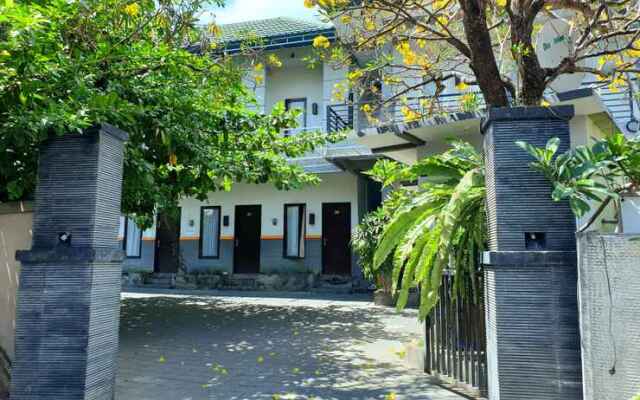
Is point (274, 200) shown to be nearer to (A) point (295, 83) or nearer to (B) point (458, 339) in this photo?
(A) point (295, 83)

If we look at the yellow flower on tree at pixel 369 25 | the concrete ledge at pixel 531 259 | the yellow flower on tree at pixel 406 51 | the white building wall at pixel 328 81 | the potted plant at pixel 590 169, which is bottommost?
the concrete ledge at pixel 531 259

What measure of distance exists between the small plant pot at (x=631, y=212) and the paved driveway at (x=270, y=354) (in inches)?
87.9

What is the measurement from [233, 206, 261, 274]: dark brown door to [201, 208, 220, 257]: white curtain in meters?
0.85

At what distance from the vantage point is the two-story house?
15344 mm

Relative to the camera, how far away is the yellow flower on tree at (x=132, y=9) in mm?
5221

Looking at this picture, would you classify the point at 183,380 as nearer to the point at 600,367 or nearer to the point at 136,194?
the point at 136,194

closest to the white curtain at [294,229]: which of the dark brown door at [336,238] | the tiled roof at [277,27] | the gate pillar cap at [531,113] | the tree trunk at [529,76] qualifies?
the dark brown door at [336,238]

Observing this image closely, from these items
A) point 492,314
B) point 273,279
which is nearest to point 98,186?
point 492,314

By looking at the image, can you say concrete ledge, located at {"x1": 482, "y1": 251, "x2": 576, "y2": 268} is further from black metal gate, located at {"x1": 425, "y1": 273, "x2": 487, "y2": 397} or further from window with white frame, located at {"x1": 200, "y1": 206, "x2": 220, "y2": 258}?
window with white frame, located at {"x1": 200, "y1": 206, "x2": 220, "y2": 258}

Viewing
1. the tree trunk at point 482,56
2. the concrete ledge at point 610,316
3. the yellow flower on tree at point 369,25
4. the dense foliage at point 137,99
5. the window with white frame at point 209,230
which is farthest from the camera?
the window with white frame at point 209,230

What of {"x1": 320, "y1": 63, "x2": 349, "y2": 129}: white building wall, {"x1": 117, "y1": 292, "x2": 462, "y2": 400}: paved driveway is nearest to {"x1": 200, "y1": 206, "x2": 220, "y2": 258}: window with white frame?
{"x1": 320, "y1": 63, "x2": 349, "y2": 129}: white building wall

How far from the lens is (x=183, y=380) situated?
5.28 m

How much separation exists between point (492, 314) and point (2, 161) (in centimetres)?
491

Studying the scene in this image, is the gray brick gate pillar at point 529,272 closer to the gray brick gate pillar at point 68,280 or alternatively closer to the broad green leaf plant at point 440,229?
the broad green leaf plant at point 440,229
